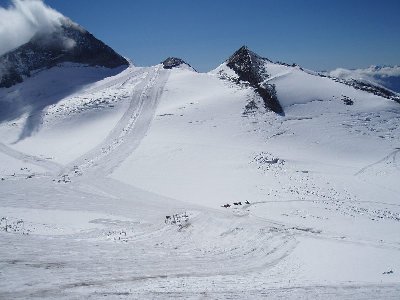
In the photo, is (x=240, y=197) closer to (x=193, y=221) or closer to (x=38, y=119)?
(x=193, y=221)

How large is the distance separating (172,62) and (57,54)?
2061cm

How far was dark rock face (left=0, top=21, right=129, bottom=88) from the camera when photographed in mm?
63688

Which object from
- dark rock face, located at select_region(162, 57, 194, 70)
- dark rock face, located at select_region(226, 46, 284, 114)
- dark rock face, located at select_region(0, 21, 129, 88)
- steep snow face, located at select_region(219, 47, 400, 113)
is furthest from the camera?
dark rock face, located at select_region(162, 57, 194, 70)

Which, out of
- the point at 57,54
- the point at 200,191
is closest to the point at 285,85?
the point at 200,191

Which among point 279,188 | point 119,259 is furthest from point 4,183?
point 279,188

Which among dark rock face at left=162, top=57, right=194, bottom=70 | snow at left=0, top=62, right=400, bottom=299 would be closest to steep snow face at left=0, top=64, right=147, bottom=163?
snow at left=0, top=62, right=400, bottom=299

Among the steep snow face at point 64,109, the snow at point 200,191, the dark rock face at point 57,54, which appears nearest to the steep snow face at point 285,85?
the snow at point 200,191

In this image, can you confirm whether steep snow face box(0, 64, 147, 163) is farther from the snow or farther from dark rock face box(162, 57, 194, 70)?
dark rock face box(162, 57, 194, 70)

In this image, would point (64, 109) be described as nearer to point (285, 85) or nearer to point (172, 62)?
point (172, 62)

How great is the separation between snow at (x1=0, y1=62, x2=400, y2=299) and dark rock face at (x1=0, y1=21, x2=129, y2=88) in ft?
17.6

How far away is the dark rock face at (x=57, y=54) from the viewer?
63688 millimetres

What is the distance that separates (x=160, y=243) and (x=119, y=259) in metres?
3.72

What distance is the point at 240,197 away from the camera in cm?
2703

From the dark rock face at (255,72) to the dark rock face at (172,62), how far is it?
10161mm
